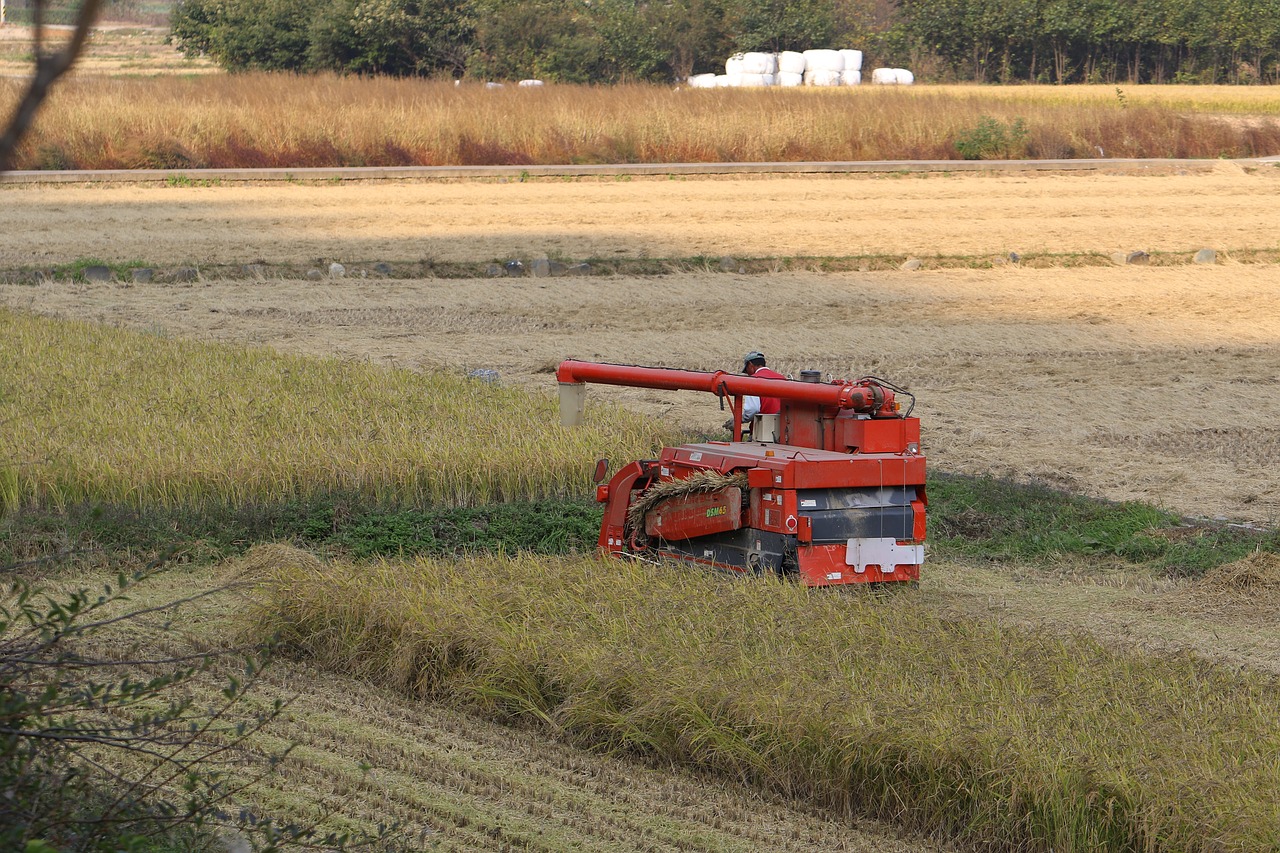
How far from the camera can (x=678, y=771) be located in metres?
5.72

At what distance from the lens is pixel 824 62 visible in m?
51.5

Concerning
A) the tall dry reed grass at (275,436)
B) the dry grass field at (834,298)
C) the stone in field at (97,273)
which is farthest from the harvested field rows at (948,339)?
the tall dry reed grass at (275,436)

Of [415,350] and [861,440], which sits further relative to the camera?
[415,350]

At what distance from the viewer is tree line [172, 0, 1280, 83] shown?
40594mm

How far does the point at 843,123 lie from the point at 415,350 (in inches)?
660

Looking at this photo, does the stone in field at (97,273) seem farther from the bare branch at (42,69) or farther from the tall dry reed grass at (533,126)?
the bare branch at (42,69)

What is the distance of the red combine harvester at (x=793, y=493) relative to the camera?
7184 millimetres

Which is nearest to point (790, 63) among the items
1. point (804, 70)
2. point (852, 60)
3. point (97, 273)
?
point (804, 70)

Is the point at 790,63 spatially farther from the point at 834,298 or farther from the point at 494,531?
the point at 494,531

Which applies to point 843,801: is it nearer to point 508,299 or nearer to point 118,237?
point 508,299

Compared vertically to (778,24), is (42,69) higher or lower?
lower

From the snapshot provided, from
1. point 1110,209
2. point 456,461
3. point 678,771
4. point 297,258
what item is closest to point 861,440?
point 678,771

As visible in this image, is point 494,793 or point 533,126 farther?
point 533,126

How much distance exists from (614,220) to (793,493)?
1671 centimetres
